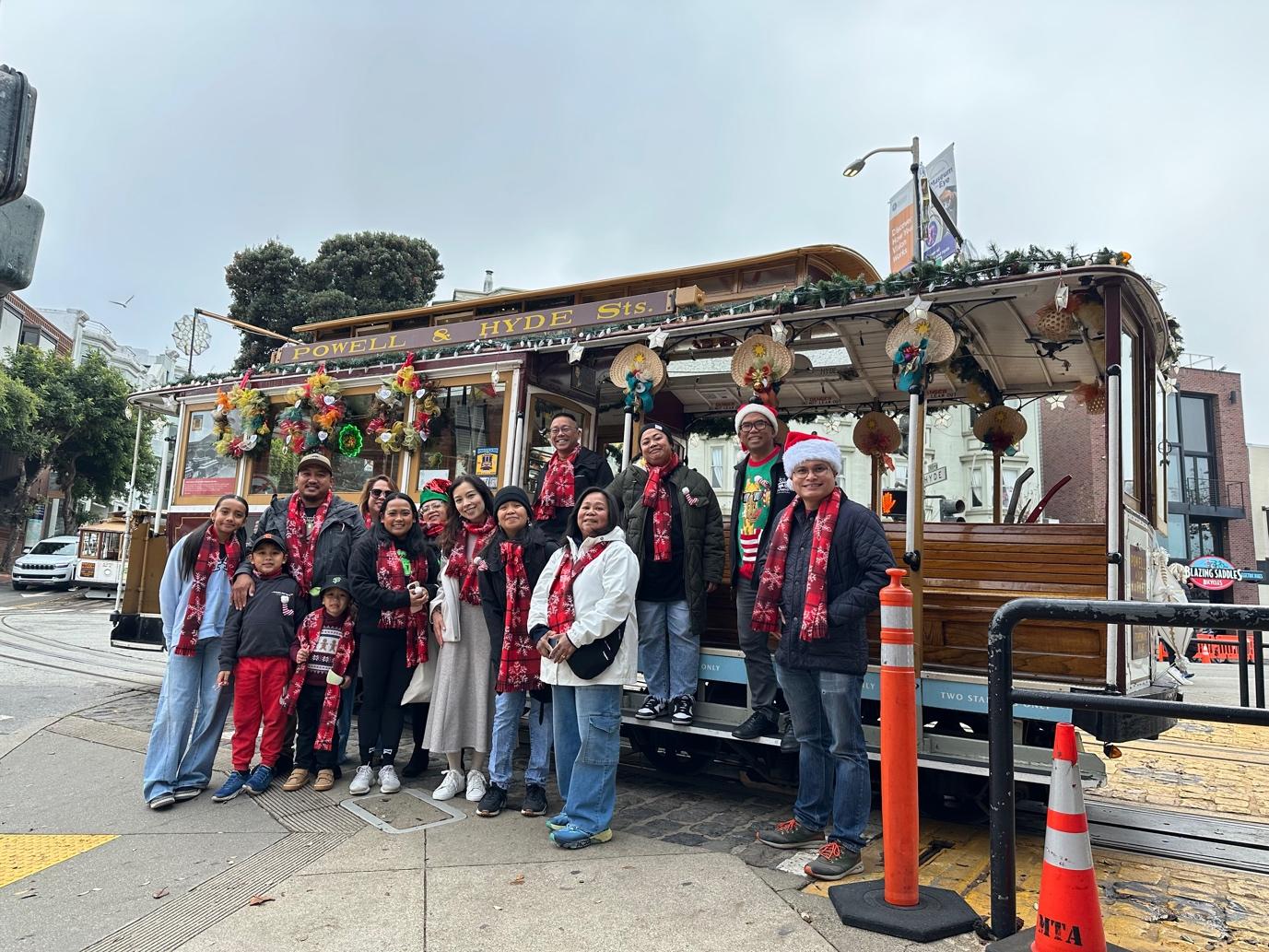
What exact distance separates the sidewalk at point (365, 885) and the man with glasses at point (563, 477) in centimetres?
179

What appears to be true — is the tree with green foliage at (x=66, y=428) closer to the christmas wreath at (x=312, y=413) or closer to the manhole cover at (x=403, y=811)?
the christmas wreath at (x=312, y=413)

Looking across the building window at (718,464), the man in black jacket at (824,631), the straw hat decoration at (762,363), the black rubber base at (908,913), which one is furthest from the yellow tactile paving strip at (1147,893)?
the building window at (718,464)

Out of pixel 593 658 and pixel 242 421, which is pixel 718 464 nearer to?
pixel 242 421

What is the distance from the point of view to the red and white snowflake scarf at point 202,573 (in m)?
4.88

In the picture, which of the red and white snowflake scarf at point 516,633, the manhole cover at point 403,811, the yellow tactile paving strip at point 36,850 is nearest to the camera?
the yellow tactile paving strip at point 36,850

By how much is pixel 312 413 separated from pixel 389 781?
14.0 ft

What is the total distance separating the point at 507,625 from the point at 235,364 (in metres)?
28.3

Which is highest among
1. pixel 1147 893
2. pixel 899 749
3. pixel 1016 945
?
pixel 899 749

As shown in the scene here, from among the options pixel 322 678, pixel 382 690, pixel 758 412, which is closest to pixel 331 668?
pixel 322 678

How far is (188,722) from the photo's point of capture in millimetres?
4891

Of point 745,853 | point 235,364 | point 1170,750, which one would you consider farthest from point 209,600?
point 235,364

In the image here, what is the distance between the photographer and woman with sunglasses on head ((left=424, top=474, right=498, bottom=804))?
4781 millimetres

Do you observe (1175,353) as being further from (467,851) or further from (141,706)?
(141,706)

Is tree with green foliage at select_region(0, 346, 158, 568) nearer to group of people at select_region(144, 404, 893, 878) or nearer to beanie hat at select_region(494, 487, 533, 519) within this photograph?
group of people at select_region(144, 404, 893, 878)
